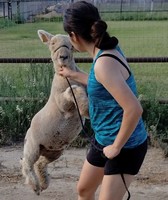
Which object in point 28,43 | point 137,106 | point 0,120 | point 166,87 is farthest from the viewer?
point 28,43

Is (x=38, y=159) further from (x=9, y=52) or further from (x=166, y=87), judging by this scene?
(x=9, y=52)

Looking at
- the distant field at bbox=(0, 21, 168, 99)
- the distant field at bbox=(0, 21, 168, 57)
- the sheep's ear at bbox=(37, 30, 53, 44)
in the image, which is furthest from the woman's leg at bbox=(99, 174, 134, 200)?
the distant field at bbox=(0, 21, 168, 57)

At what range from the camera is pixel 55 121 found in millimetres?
3486

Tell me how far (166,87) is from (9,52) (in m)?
6.65

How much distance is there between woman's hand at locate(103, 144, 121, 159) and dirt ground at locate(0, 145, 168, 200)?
196 cm

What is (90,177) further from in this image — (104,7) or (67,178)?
(104,7)

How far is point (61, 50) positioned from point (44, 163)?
2.78 ft

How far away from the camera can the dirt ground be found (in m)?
4.90

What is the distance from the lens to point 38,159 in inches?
145

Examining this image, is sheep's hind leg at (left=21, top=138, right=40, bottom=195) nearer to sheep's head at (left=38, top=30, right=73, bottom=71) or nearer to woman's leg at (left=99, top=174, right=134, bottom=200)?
sheep's head at (left=38, top=30, right=73, bottom=71)

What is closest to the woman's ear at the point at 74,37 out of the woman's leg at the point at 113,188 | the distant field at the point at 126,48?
the woman's leg at the point at 113,188

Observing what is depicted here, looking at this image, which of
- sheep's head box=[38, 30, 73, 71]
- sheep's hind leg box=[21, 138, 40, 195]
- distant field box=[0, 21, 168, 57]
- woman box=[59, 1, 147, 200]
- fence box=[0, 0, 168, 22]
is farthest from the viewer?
fence box=[0, 0, 168, 22]

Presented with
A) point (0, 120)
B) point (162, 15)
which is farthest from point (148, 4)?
point (0, 120)

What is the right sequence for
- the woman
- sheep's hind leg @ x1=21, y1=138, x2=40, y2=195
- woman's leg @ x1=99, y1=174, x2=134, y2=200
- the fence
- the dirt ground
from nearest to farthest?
the woman < woman's leg @ x1=99, y1=174, x2=134, y2=200 < sheep's hind leg @ x1=21, y1=138, x2=40, y2=195 < the dirt ground < the fence
